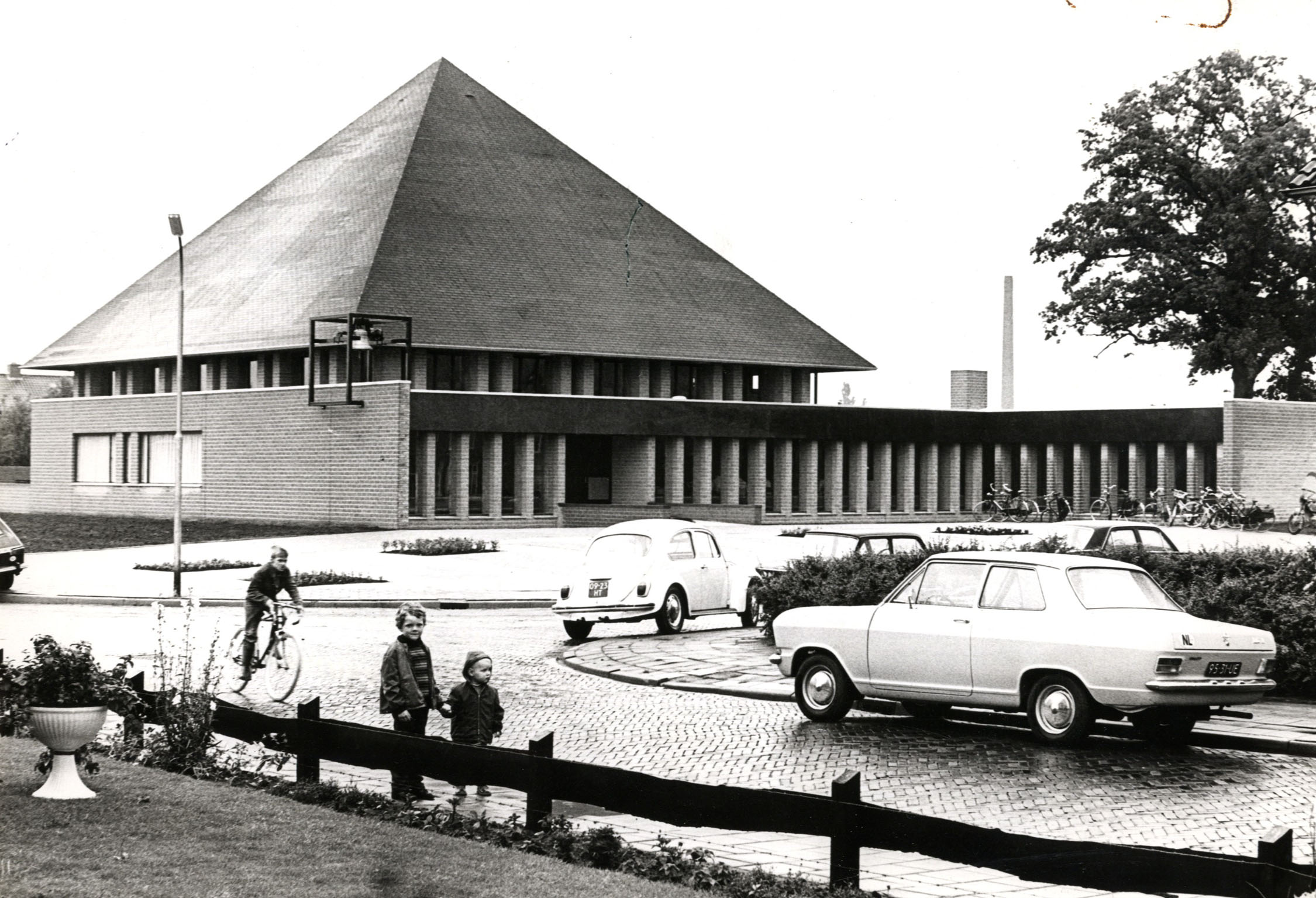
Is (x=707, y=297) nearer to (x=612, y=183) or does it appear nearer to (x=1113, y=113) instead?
(x=612, y=183)

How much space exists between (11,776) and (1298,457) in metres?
48.0

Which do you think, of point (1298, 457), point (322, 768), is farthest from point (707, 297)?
point (322, 768)

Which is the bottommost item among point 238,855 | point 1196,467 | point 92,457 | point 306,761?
point 238,855

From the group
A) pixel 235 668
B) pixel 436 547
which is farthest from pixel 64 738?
pixel 436 547

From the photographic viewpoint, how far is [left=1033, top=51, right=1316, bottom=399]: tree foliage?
1198 inches

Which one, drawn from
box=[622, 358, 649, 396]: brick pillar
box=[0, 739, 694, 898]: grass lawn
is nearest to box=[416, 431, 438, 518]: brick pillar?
box=[622, 358, 649, 396]: brick pillar

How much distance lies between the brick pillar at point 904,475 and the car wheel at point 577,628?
36.5 metres

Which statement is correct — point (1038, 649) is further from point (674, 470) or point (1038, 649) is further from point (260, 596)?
point (674, 470)

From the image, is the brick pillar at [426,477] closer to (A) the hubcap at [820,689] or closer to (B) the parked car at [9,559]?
(B) the parked car at [9,559]

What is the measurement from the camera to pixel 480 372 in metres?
52.8

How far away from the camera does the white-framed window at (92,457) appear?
56.8 metres

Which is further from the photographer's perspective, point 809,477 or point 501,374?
point 809,477

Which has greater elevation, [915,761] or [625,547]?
[625,547]

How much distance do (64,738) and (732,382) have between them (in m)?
51.2
